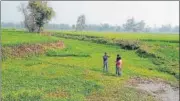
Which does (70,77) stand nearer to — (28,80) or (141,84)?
(28,80)

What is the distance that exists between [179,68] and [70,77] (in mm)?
18370

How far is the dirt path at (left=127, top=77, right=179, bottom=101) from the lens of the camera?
29.4m

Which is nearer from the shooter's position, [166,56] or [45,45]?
[45,45]

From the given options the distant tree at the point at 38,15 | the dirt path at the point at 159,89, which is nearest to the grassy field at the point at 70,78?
the dirt path at the point at 159,89

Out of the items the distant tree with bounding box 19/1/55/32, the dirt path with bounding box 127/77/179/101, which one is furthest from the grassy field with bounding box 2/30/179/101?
the distant tree with bounding box 19/1/55/32

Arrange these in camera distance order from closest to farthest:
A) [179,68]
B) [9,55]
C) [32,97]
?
[32,97] < [9,55] < [179,68]

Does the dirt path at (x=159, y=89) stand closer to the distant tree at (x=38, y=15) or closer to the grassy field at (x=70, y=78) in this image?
the grassy field at (x=70, y=78)

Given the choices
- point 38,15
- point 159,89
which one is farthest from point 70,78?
point 38,15

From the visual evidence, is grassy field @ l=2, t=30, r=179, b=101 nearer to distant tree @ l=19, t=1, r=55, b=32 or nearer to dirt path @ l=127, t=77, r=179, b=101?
dirt path @ l=127, t=77, r=179, b=101

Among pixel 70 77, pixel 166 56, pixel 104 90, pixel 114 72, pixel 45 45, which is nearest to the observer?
pixel 104 90

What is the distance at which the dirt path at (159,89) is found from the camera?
29394 millimetres

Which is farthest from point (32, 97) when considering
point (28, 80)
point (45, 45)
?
point (45, 45)

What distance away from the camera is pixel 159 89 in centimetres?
3256

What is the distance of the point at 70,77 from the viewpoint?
3228 centimetres
